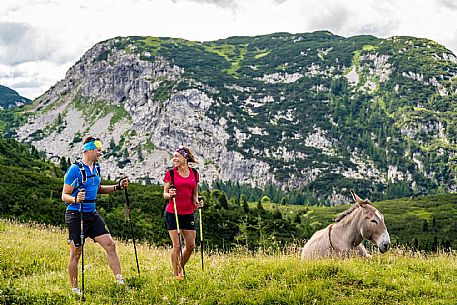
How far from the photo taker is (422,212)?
542 ft

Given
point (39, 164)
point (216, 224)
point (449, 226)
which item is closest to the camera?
point (216, 224)

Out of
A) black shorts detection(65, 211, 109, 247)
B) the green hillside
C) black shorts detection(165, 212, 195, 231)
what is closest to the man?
black shorts detection(65, 211, 109, 247)

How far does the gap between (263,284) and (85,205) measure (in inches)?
169

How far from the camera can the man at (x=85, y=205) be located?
9.87m

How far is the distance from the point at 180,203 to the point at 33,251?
701 cm

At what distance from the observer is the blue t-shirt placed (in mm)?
9844

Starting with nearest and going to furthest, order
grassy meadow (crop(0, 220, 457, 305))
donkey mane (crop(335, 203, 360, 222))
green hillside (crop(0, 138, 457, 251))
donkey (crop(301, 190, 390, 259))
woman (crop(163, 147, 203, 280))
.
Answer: grassy meadow (crop(0, 220, 457, 305)) → woman (crop(163, 147, 203, 280)) → donkey (crop(301, 190, 390, 259)) → donkey mane (crop(335, 203, 360, 222)) → green hillside (crop(0, 138, 457, 251))

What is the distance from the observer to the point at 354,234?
43.4 ft

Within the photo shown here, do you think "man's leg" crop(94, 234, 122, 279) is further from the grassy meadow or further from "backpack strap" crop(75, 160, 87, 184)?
"backpack strap" crop(75, 160, 87, 184)

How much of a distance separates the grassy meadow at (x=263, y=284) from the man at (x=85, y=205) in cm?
75

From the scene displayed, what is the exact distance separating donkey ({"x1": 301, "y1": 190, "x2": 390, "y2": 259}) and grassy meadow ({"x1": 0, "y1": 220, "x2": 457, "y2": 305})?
0.57m

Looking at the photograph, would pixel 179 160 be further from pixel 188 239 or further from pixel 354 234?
pixel 354 234

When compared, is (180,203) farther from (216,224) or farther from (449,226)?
(449,226)

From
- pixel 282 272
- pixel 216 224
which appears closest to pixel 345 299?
pixel 282 272
